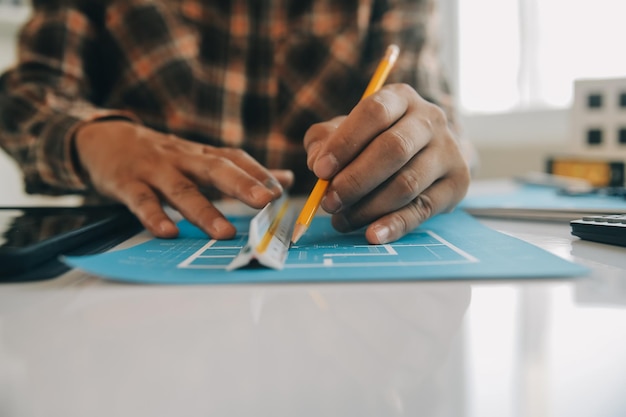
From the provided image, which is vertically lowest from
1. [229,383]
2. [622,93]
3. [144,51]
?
[229,383]

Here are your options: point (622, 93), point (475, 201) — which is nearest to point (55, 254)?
point (475, 201)

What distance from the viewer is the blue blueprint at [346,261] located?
0.31 metres

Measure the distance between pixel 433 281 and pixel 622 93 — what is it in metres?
0.94

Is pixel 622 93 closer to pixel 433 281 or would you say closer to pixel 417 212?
pixel 417 212

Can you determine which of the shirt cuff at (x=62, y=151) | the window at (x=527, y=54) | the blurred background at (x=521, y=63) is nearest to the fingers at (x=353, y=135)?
the shirt cuff at (x=62, y=151)

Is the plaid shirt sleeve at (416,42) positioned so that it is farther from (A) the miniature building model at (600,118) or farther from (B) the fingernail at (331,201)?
(B) the fingernail at (331,201)

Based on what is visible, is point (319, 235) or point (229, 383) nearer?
point (229, 383)

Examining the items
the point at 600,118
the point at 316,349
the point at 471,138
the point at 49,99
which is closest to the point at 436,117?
the point at 316,349

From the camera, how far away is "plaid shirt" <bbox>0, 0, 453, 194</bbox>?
88 cm

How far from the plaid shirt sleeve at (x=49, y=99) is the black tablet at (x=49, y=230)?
0.16m

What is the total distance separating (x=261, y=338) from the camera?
0.75ft

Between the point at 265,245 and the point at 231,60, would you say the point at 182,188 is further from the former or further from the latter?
the point at 231,60

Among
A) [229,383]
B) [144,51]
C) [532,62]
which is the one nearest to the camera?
[229,383]

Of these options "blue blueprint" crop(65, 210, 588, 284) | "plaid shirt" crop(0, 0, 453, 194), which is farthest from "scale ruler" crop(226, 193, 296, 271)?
"plaid shirt" crop(0, 0, 453, 194)
